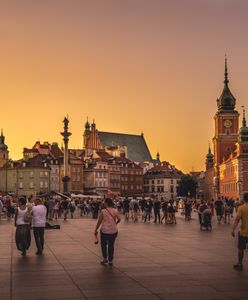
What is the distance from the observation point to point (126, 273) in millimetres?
12500

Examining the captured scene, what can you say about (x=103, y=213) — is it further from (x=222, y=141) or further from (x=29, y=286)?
(x=222, y=141)

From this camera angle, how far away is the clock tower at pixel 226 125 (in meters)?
145

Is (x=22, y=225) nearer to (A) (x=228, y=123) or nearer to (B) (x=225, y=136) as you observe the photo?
(A) (x=228, y=123)

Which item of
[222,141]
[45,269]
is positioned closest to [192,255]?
[45,269]

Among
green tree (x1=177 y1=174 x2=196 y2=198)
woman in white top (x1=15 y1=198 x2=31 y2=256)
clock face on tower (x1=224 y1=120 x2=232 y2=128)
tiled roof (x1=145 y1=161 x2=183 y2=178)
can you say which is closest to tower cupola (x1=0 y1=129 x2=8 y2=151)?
tiled roof (x1=145 y1=161 x2=183 y2=178)

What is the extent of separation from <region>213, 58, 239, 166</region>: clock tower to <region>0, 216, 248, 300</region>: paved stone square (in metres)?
128

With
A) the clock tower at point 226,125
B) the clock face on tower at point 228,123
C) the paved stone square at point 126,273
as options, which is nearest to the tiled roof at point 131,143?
the clock tower at point 226,125

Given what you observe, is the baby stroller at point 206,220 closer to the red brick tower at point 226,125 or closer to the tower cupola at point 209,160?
the red brick tower at point 226,125

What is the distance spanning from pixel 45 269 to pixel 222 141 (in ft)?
447

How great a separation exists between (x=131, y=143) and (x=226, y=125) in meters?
53.6

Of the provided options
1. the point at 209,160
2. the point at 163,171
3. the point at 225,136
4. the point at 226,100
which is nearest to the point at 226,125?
the point at 225,136

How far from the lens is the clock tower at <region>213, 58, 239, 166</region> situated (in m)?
145

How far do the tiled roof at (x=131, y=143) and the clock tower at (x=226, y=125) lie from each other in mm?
46686

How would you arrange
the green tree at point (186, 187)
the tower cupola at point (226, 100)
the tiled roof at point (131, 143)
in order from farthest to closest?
the tiled roof at point (131, 143) → the green tree at point (186, 187) → the tower cupola at point (226, 100)
